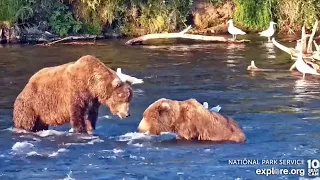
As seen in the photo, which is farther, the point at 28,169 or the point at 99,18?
the point at 99,18

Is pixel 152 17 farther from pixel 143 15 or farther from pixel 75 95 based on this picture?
pixel 75 95

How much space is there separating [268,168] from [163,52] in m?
12.9

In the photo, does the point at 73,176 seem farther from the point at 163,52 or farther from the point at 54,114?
the point at 163,52

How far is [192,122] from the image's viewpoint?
9883 millimetres

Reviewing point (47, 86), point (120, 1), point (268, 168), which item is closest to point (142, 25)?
point (120, 1)

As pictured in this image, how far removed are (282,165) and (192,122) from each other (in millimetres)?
1424

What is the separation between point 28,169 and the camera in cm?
898

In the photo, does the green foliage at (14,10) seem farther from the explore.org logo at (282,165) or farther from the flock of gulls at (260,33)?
the explore.org logo at (282,165)

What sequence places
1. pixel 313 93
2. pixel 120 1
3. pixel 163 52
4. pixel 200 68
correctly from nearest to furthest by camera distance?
pixel 313 93 < pixel 200 68 < pixel 163 52 < pixel 120 1

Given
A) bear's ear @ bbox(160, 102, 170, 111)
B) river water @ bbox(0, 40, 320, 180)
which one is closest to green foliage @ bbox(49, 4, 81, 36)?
river water @ bbox(0, 40, 320, 180)

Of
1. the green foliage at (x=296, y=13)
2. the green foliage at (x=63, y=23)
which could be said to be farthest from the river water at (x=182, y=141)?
the green foliage at (x=296, y=13)

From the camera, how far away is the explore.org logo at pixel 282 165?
8.66 metres

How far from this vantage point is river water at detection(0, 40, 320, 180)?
8875 millimetres

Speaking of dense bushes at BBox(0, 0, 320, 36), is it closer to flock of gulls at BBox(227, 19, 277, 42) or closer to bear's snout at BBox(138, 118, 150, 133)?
flock of gulls at BBox(227, 19, 277, 42)
